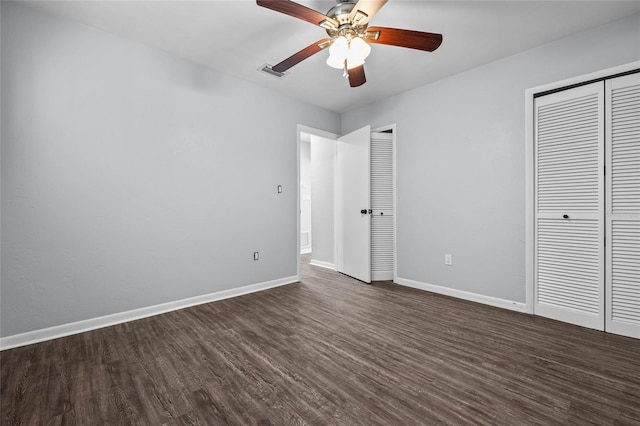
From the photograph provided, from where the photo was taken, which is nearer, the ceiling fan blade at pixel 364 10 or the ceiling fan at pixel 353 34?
the ceiling fan blade at pixel 364 10

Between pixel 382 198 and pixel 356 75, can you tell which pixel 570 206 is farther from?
pixel 356 75

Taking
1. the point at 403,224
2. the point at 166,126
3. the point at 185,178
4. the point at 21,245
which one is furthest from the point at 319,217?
the point at 21,245

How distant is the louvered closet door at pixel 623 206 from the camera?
2.33m

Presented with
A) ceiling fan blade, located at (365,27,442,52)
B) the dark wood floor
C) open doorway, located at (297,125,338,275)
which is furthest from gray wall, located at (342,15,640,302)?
ceiling fan blade, located at (365,27,442,52)

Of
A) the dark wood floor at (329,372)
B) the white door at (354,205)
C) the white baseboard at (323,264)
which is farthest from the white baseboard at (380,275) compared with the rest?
the dark wood floor at (329,372)

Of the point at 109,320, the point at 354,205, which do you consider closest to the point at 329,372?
the point at 109,320

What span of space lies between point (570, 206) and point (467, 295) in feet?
4.51

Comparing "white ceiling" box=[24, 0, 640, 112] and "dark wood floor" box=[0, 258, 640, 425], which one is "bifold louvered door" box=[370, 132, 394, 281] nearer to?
"white ceiling" box=[24, 0, 640, 112]

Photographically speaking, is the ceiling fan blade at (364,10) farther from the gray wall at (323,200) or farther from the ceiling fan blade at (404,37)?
the gray wall at (323,200)

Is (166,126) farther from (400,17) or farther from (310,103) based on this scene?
(400,17)

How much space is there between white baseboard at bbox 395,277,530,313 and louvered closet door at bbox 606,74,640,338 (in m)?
0.67

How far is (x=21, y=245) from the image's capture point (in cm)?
219

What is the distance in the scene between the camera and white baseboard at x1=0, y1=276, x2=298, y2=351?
85.8 inches

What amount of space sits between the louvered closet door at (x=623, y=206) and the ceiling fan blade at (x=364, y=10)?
2323 millimetres
